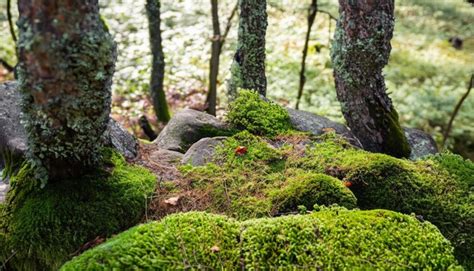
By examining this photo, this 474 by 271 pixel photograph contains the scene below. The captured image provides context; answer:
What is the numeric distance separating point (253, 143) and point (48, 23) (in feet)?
7.54

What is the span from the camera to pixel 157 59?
791 centimetres

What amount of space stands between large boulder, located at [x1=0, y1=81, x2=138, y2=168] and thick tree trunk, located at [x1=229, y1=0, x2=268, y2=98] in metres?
1.94

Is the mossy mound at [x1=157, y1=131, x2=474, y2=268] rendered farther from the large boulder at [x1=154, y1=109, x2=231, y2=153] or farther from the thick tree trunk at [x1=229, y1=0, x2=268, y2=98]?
the thick tree trunk at [x1=229, y1=0, x2=268, y2=98]

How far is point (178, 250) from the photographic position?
227 cm

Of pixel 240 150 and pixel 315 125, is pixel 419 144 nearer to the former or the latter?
pixel 315 125

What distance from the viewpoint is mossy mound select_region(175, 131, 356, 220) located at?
3033 mm

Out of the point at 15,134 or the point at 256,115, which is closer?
the point at 15,134

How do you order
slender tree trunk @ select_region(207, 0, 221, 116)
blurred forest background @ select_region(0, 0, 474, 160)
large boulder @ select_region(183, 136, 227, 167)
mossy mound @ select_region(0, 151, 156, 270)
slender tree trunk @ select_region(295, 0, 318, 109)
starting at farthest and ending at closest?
1. blurred forest background @ select_region(0, 0, 474, 160)
2. slender tree trunk @ select_region(207, 0, 221, 116)
3. slender tree trunk @ select_region(295, 0, 318, 109)
4. large boulder @ select_region(183, 136, 227, 167)
5. mossy mound @ select_region(0, 151, 156, 270)

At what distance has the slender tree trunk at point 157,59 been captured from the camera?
7.38 m

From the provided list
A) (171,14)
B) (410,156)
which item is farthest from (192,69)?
(410,156)

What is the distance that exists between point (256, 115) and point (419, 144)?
7.05ft

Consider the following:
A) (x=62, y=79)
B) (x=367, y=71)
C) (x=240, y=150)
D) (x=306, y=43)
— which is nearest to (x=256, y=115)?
(x=240, y=150)

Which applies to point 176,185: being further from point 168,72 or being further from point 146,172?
point 168,72

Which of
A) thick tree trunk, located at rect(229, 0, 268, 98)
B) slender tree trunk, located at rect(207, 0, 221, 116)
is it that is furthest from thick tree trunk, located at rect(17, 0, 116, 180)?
slender tree trunk, located at rect(207, 0, 221, 116)
